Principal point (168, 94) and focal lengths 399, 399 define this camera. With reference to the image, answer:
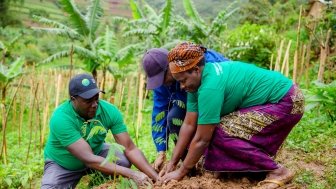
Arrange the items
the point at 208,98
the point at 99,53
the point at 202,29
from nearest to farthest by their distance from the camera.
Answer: the point at 208,98
the point at 99,53
the point at 202,29

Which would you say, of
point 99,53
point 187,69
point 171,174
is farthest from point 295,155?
point 99,53

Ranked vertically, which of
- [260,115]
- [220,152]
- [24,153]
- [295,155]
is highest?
[260,115]

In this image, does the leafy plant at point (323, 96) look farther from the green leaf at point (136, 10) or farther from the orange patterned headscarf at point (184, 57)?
the green leaf at point (136, 10)

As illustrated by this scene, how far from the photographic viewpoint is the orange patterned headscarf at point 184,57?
2672 mm

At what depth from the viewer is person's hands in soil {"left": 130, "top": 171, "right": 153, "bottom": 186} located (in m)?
3.06

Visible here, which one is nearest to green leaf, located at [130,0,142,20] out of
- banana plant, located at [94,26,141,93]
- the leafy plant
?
banana plant, located at [94,26,141,93]

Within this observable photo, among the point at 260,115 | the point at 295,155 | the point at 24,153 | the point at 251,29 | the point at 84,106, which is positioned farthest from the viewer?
the point at 251,29

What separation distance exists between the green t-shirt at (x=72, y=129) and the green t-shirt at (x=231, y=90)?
0.90 meters

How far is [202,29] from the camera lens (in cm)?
956

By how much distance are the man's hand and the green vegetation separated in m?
0.38

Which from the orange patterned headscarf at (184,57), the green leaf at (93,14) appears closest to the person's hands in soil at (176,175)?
the orange patterned headscarf at (184,57)

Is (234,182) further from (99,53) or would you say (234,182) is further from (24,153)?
(99,53)

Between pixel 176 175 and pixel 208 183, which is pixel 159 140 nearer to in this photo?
pixel 176 175

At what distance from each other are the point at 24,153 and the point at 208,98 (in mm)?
4767
